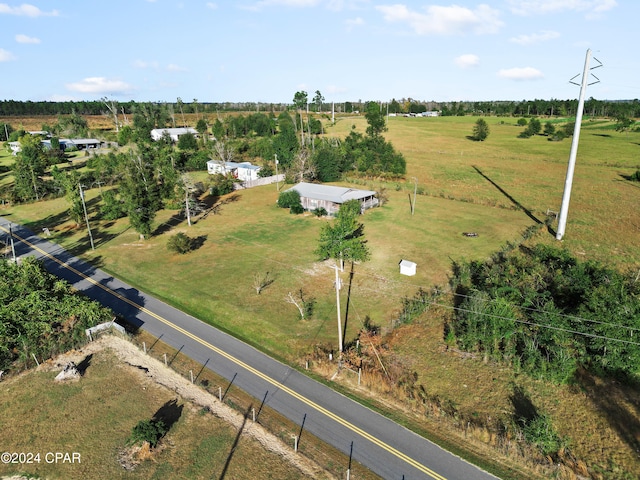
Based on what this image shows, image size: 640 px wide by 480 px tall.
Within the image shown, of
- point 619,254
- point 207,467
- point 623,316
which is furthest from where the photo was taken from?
point 619,254

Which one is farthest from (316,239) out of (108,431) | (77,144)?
(77,144)

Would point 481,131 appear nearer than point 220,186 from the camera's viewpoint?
No

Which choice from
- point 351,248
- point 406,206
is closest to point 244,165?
point 406,206

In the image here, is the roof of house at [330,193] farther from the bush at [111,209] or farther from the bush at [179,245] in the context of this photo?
the bush at [111,209]

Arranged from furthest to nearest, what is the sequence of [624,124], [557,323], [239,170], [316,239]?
[624,124]
[239,170]
[316,239]
[557,323]

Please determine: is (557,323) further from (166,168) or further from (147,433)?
(166,168)

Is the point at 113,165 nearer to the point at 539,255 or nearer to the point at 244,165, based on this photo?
the point at 244,165

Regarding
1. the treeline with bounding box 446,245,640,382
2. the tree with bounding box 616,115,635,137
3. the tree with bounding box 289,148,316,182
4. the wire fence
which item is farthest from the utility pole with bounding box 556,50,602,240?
the tree with bounding box 616,115,635,137
